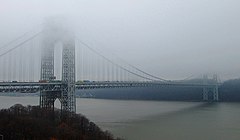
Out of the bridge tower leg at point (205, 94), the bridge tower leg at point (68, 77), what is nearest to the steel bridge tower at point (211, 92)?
the bridge tower leg at point (205, 94)

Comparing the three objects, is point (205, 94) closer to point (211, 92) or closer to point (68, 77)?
point (211, 92)

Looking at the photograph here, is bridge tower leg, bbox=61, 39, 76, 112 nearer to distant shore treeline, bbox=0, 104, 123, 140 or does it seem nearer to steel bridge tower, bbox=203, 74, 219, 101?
distant shore treeline, bbox=0, 104, 123, 140

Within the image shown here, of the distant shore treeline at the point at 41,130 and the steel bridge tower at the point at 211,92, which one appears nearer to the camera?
the distant shore treeline at the point at 41,130

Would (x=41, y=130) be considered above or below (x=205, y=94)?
below

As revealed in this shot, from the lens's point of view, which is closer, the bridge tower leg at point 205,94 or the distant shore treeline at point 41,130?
the distant shore treeline at point 41,130

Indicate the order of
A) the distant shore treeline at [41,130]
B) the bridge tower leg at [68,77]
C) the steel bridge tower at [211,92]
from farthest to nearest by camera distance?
1. the steel bridge tower at [211,92]
2. the bridge tower leg at [68,77]
3. the distant shore treeline at [41,130]

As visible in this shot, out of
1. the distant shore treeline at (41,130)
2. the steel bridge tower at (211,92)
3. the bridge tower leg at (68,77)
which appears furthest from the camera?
the steel bridge tower at (211,92)

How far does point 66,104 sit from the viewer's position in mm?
10984

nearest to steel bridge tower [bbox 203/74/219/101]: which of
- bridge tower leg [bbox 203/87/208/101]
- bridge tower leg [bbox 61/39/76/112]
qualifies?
bridge tower leg [bbox 203/87/208/101]

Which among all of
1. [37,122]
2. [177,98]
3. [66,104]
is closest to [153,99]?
[177,98]

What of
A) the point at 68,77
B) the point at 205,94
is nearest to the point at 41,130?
the point at 68,77

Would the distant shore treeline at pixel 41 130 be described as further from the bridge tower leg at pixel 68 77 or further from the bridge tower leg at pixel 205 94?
the bridge tower leg at pixel 205 94

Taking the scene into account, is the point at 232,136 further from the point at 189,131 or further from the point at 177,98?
the point at 177,98

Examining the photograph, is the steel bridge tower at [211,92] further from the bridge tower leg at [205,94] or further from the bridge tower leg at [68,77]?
the bridge tower leg at [68,77]
